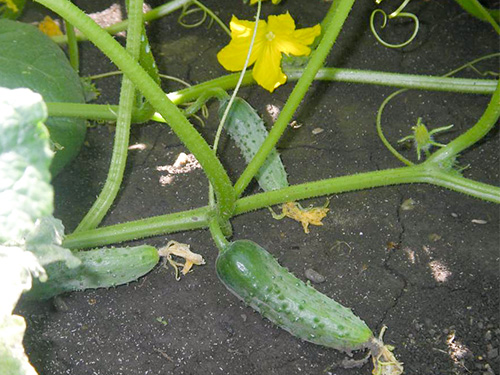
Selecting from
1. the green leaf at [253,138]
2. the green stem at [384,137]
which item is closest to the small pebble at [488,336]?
the green stem at [384,137]

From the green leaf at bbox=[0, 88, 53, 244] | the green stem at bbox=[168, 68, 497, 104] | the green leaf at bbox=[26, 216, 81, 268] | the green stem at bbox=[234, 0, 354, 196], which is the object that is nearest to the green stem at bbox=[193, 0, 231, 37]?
the green stem at bbox=[168, 68, 497, 104]

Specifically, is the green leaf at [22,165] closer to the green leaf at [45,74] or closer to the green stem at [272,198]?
the green stem at [272,198]

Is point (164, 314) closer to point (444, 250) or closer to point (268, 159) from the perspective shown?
point (268, 159)

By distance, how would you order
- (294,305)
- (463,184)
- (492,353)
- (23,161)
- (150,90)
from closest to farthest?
(23,161) → (150,90) → (294,305) → (492,353) → (463,184)

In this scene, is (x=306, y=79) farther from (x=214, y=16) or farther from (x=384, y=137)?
(x=214, y=16)

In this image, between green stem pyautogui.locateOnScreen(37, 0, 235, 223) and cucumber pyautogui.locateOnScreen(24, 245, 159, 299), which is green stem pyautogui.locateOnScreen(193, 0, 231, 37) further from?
cucumber pyautogui.locateOnScreen(24, 245, 159, 299)

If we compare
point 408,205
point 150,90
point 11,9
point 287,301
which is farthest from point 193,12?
point 287,301
